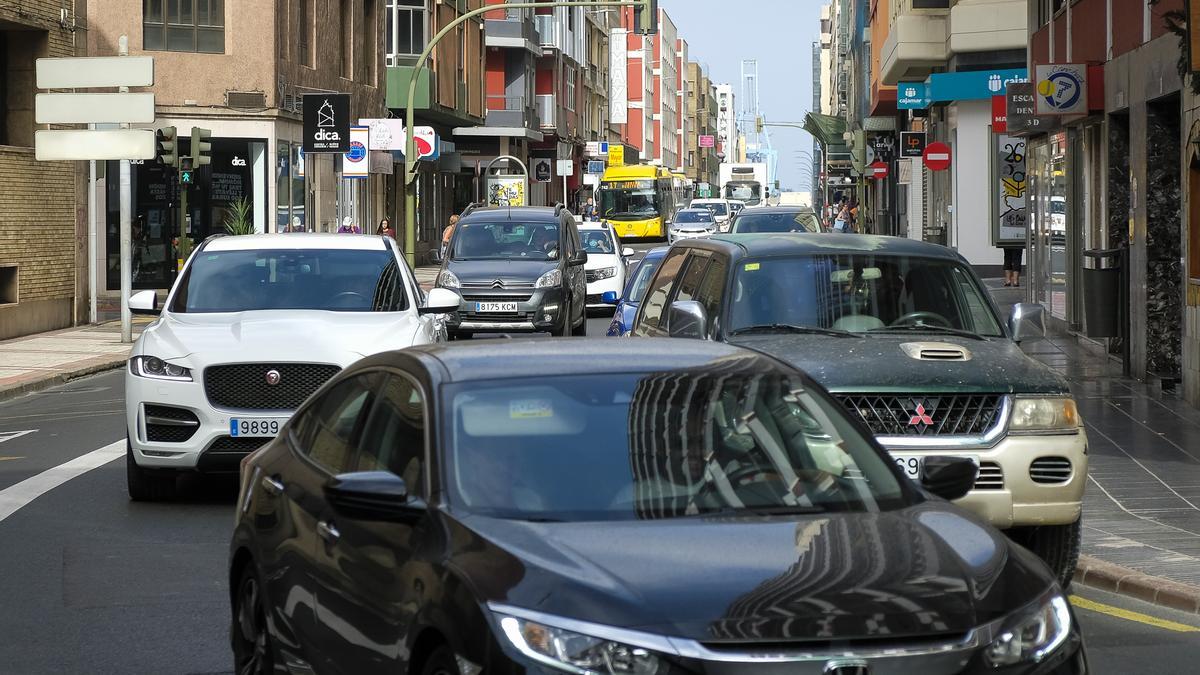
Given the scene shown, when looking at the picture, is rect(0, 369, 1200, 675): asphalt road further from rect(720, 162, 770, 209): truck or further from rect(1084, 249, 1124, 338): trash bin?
rect(720, 162, 770, 209): truck

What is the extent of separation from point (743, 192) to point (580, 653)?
11557 centimetres

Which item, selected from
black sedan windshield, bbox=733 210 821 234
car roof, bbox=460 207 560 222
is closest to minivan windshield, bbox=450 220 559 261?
car roof, bbox=460 207 560 222

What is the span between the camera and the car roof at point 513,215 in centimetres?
2688

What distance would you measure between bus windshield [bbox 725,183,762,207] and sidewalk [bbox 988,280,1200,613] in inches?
3897

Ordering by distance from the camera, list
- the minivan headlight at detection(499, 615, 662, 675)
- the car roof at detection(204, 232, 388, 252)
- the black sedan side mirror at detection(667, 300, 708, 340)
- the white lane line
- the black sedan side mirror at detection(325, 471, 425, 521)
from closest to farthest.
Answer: the minivan headlight at detection(499, 615, 662, 675), the black sedan side mirror at detection(325, 471, 425, 521), the black sedan side mirror at detection(667, 300, 708, 340), the white lane line, the car roof at detection(204, 232, 388, 252)

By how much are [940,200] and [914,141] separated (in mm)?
2148

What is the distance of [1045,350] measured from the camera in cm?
2414

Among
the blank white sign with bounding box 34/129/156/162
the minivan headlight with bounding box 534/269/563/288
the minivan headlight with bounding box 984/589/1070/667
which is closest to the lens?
the minivan headlight with bounding box 984/589/1070/667

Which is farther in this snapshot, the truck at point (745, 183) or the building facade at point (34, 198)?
the truck at point (745, 183)

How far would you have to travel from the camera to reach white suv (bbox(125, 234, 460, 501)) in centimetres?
1152

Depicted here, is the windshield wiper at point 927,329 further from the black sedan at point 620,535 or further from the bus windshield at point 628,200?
the bus windshield at point 628,200

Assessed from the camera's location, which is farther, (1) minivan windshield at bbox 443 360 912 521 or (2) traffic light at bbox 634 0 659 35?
(2) traffic light at bbox 634 0 659 35

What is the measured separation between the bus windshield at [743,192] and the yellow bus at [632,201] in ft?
120

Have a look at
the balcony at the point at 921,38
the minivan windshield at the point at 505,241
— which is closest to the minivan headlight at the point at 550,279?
the minivan windshield at the point at 505,241
